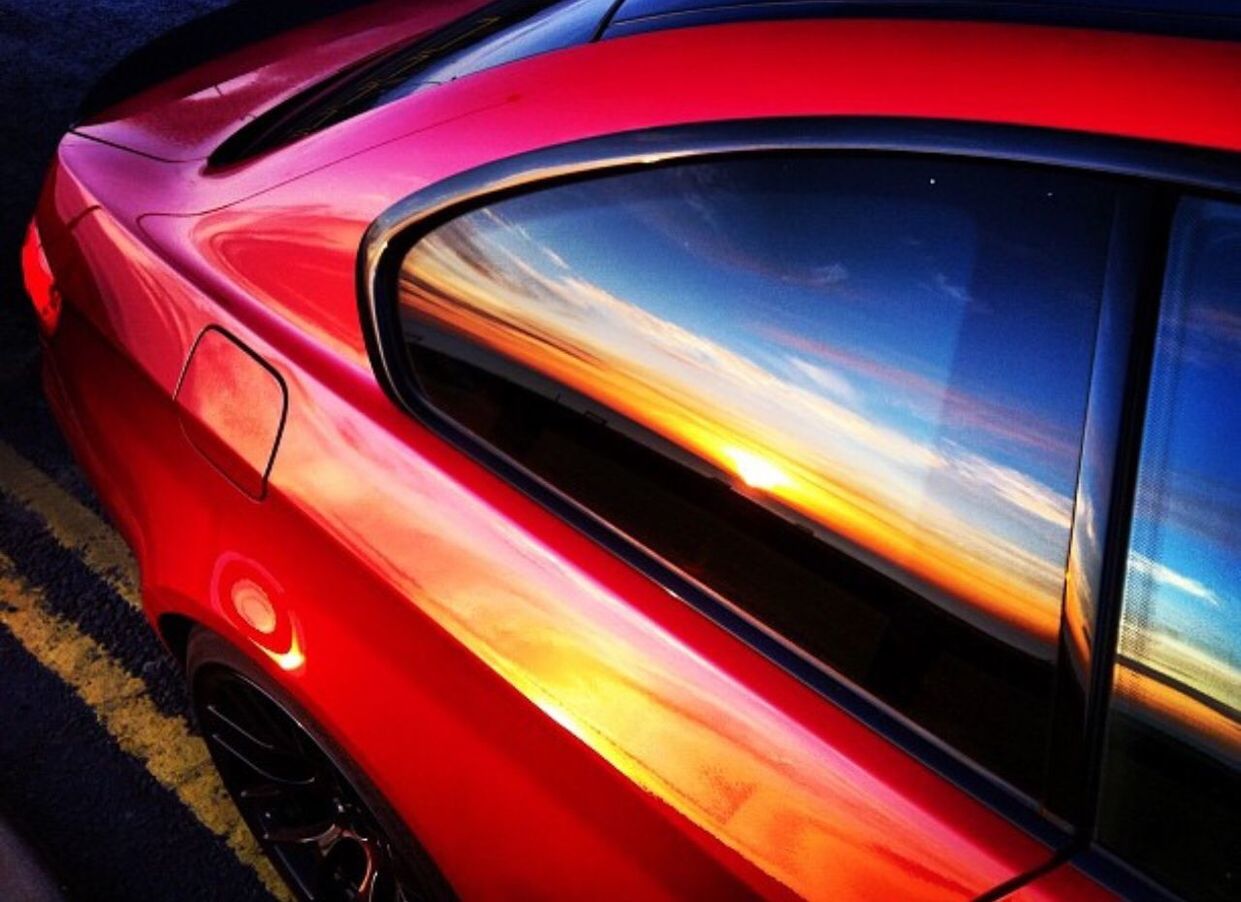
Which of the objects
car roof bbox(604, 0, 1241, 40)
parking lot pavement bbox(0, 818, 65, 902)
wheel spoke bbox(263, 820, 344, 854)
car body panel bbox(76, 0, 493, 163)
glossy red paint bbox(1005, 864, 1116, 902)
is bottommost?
parking lot pavement bbox(0, 818, 65, 902)

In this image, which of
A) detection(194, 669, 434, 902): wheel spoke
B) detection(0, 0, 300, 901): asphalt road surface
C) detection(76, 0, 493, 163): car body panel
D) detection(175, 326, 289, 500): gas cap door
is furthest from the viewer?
detection(0, 0, 300, 901): asphalt road surface

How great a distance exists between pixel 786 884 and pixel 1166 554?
0.49 meters

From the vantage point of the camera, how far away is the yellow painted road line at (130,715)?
7.75 feet

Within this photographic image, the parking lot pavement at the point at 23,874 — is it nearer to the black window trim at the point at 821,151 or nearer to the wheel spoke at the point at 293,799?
the wheel spoke at the point at 293,799

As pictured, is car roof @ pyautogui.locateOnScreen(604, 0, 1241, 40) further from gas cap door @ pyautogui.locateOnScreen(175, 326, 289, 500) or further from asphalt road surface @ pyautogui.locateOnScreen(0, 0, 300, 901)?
asphalt road surface @ pyautogui.locateOnScreen(0, 0, 300, 901)

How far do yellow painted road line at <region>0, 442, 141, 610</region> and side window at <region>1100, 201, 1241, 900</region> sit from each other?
7.84 ft


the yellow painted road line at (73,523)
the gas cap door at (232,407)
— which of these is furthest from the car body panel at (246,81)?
the yellow painted road line at (73,523)

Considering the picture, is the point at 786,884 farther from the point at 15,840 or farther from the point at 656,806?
the point at 15,840

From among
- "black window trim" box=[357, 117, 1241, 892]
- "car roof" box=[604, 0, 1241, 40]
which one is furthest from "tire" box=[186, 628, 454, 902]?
"car roof" box=[604, 0, 1241, 40]

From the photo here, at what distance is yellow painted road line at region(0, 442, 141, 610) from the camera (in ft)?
9.48

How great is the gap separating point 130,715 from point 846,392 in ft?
6.50

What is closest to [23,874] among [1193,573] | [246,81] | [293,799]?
[293,799]

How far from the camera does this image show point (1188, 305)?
1058 mm

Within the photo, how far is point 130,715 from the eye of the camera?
2.56 metres
